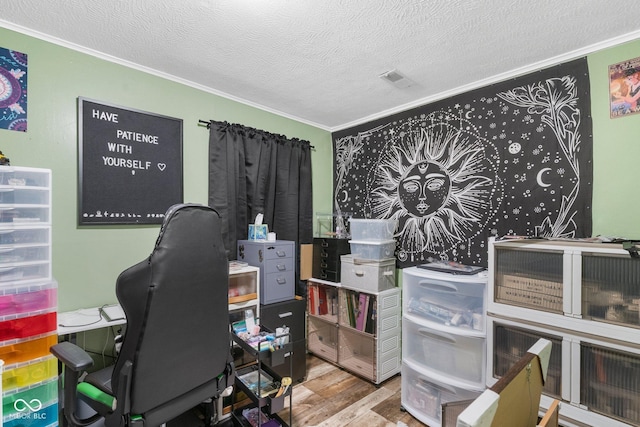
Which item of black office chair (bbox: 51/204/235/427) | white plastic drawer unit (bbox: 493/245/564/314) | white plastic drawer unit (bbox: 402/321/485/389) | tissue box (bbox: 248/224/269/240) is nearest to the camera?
black office chair (bbox: 51/204/235/427)

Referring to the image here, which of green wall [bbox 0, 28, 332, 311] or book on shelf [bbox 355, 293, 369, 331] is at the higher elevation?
green wall [bbox 0, 28, 332, 311]

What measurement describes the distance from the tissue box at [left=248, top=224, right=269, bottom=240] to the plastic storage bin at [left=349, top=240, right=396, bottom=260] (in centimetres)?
80

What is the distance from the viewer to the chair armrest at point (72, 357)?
1161 millimetres

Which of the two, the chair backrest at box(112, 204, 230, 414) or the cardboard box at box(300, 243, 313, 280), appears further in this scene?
the cardboard box at box(300, 243, 313, 280)

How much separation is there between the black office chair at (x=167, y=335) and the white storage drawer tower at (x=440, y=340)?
144 cm

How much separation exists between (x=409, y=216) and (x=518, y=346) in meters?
1.30

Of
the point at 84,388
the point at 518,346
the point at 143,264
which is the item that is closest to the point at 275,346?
the point at 84,388

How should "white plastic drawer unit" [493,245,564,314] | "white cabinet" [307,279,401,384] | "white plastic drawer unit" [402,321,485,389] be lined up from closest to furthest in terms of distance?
"white plastic drawer unit" [493,245,564,314] < "white plastic drawer unit" [402,321,485,389] < "white cabinet" [307,279,401,384]

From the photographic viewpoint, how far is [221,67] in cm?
214

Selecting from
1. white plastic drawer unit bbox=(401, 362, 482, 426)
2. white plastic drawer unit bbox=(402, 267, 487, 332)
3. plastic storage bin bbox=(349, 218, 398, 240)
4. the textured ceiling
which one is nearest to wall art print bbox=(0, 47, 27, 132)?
the textured ceiling

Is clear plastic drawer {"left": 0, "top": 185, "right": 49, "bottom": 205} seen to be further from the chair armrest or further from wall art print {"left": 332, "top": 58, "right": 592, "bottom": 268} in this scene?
wall art print {"left": 332, "top": 58, "right": 592, "bottom": 268}

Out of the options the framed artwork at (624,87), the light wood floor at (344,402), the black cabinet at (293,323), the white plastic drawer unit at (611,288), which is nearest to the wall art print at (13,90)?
the black cabinet at (293,323)

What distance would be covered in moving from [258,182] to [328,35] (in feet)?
4.68

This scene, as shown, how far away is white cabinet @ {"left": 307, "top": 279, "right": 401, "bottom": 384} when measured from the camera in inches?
99.3
